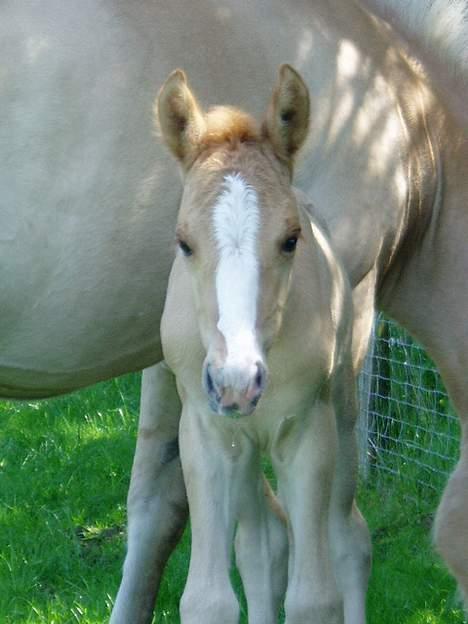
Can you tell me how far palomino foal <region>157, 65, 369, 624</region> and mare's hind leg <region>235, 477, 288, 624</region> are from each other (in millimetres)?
175

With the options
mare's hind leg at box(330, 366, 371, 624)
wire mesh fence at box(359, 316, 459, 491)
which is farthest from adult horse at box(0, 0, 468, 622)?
wire mesh fence at box(359, 316, 459, 491)

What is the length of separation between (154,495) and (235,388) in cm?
206

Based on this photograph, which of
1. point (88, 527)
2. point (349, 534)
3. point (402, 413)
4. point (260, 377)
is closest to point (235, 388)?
point (260, 377)

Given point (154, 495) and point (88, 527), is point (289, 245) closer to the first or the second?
point (154, 495)

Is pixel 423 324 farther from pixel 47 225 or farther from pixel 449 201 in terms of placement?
pixel 47 225

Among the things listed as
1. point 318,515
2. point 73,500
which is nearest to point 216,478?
point 318,515

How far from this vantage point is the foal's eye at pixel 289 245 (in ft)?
10.3

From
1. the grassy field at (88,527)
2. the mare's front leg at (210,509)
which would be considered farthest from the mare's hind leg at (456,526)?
the mare's front leg at (210,509)

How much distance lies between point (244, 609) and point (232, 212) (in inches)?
86.4

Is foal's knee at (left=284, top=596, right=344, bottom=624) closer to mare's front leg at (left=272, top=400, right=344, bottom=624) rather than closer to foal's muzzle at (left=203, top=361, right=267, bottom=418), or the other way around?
mare's front leg at (left=272, top=400, right=344, bottom=624)

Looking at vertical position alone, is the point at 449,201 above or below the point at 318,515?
above

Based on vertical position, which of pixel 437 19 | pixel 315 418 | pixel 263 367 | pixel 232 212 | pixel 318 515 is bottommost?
pixel 318 515

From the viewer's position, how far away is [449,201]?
174 inches

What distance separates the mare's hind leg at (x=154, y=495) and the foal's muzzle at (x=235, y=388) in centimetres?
180
